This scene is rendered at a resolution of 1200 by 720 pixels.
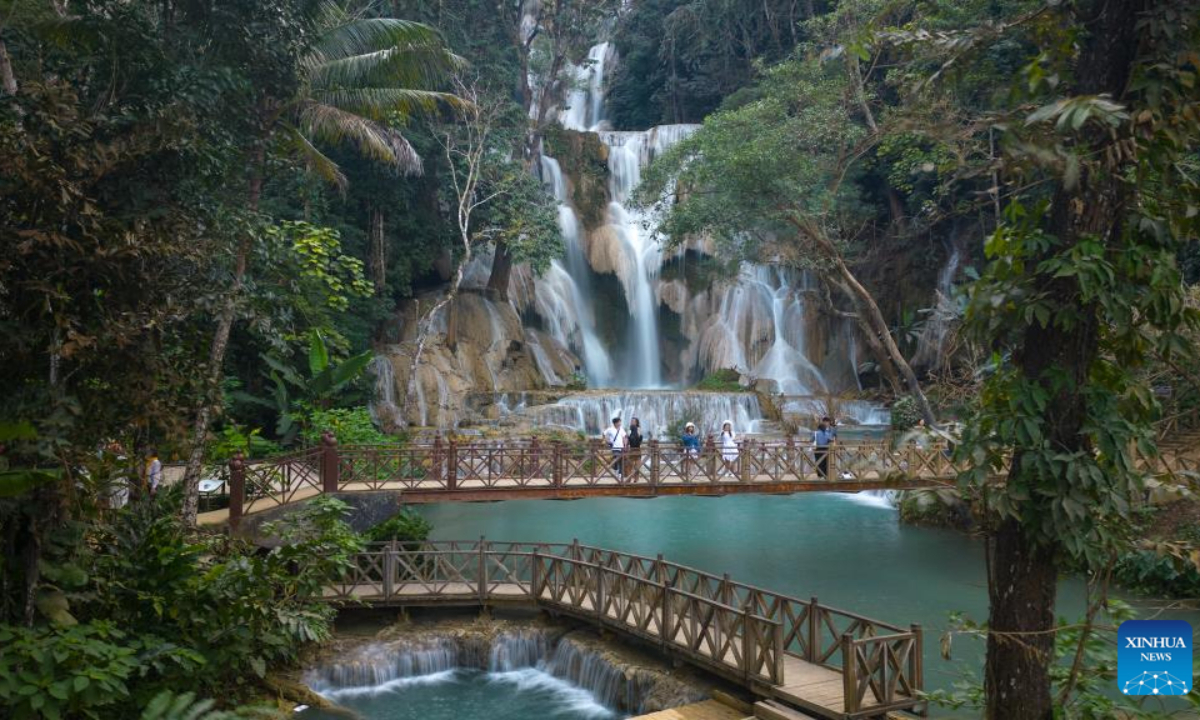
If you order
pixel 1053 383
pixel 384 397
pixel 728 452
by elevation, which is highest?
pixel 1053 383

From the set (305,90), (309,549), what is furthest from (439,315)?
(309,549)

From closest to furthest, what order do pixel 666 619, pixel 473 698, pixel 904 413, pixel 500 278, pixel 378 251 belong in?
pixel 666 619 < pixel 473 698 < pixel 904 413 < pixel 378 251 < pixel 500 278

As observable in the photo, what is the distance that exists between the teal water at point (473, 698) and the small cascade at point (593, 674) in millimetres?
105

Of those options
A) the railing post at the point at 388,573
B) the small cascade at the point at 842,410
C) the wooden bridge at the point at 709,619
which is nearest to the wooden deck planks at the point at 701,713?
the wooden bridge at the point at 709,619

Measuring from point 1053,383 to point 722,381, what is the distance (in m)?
25.6

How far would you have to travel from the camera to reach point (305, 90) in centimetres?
1576

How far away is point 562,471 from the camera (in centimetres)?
1648

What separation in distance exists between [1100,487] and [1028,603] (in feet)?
2.77

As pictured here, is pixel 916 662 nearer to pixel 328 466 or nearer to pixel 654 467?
pixel 654 467

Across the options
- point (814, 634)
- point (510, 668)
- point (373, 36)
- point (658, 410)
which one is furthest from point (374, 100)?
point (814, 634)

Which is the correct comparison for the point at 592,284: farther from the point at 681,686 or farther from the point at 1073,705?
the point at 1073,705

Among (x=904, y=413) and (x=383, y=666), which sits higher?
(x=904, y=413)

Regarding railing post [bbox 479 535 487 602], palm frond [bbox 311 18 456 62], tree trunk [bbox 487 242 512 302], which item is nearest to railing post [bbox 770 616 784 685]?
railing post [bbox 479 535 487 602]

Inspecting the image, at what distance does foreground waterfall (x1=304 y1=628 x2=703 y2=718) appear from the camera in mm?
11293
